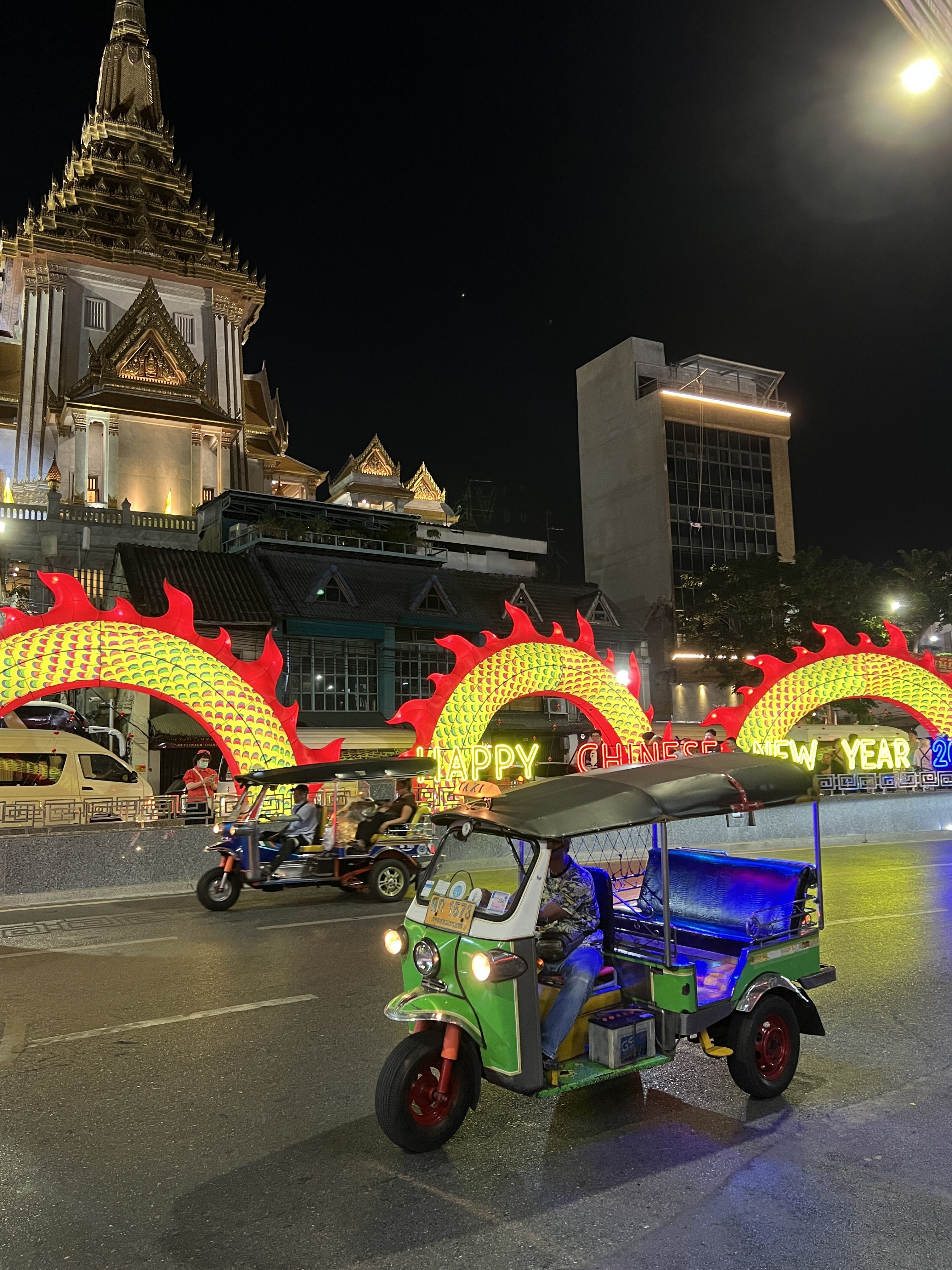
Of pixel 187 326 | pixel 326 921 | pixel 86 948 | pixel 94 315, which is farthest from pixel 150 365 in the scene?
pixel 86 948

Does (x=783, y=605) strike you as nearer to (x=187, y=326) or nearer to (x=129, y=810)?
(x=129, y=810)

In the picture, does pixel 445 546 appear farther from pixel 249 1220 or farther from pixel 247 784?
pixel 249 1220

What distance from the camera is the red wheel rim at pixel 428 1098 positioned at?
488 cm

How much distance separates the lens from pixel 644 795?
5.48 meters

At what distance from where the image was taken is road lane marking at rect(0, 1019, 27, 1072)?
639 cm

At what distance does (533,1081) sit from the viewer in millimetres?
4844

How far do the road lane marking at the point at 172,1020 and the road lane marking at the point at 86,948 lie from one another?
2.96 meters

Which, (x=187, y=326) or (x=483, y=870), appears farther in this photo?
(x=187, y=326)

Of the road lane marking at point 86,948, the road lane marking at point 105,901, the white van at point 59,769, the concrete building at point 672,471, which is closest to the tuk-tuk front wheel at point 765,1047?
the road lane marking at point 86,948

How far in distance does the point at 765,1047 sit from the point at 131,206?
5637 cm

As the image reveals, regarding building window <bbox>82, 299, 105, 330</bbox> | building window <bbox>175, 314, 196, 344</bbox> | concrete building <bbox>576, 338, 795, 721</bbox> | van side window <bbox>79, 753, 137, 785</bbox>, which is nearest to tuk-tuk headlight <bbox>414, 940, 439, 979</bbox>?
van side window <bbox>79, 753, 137, 785</bbox>

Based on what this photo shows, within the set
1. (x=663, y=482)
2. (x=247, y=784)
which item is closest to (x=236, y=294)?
(x=663, y=482)

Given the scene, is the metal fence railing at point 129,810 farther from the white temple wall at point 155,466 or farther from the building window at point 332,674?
the white temple wall at point 155,466

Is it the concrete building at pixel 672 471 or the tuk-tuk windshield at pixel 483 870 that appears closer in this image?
the tuk-tuk windshield at pixel 483 870
